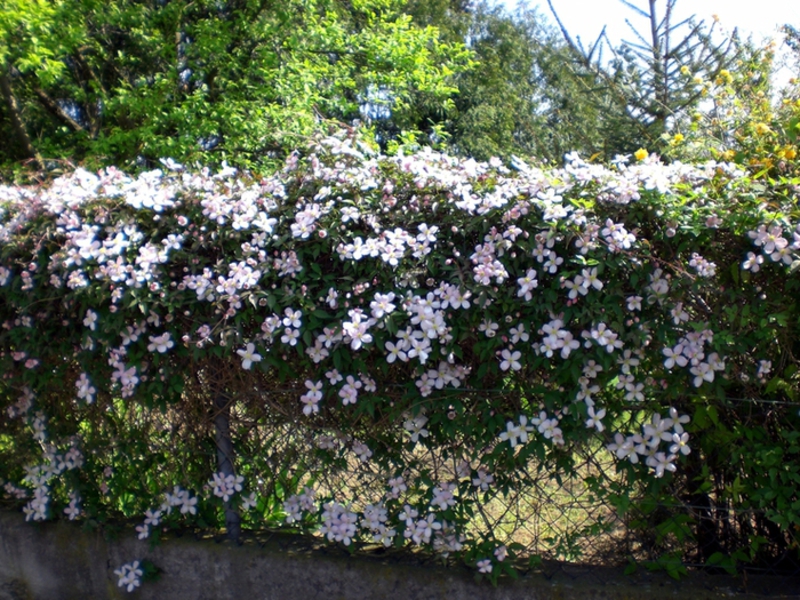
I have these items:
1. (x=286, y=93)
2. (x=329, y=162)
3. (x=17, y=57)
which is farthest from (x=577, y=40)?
(x=17, y=57)

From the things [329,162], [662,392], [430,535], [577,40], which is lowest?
[430,535]

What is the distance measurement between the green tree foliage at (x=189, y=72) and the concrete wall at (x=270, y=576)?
4.25 m

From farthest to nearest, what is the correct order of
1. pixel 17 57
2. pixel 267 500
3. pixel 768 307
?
pixel 17 57 < pixel 267 500 < pixel 768 307

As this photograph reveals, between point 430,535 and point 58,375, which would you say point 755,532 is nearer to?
point 430,535

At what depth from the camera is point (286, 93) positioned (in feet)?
25.8

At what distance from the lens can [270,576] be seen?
297 cm

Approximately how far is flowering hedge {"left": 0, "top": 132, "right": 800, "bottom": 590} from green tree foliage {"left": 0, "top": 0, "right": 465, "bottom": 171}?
4.06 m

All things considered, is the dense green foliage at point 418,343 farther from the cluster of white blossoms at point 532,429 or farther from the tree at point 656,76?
the tree at point 656,76

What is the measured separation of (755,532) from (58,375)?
2907 millimetres

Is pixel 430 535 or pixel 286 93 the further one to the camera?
pixel 286 93

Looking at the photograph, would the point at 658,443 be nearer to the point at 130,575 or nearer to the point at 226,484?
the point at 226,484

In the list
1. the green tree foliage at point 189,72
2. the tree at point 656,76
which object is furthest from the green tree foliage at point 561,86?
the green tree foliage at point 189,72

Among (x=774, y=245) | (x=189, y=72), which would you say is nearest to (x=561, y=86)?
(x=189, y=72)

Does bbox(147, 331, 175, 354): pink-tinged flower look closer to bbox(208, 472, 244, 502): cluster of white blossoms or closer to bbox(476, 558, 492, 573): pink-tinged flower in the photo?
bbox(208, 472, 244, 502): cluster of white blossoms
